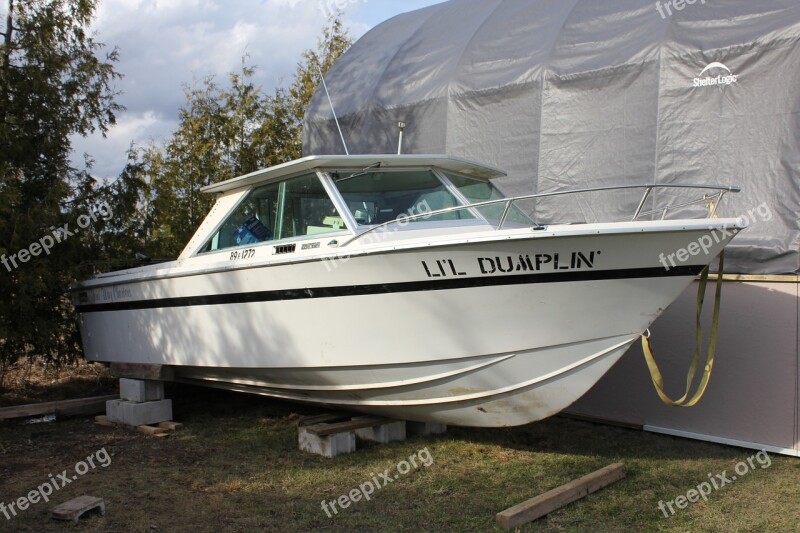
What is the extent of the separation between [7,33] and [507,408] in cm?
631

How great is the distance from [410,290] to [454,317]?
0.36 m

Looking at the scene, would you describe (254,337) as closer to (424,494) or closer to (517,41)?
(424,494)

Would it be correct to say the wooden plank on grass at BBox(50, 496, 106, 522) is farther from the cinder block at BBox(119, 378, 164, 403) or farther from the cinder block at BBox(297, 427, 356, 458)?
the cinder block at BBox(119, 378, 164, 403)

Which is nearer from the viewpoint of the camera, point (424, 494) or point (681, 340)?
point (424, 494)

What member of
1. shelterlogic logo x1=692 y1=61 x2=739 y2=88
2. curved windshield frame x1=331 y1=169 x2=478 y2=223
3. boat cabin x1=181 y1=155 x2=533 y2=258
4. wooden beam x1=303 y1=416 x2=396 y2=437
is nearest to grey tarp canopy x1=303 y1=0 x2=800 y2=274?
shelterlogic logo x1=692 y1=61 x2=739 y2=88

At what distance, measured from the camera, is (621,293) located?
464 cm

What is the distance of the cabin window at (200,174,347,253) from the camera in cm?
559

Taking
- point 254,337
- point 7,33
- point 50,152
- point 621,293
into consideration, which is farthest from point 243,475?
point 7,33

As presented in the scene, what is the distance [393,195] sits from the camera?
5.64 m

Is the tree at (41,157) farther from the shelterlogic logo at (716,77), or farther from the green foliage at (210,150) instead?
the shelterlogic logo at (716,77)

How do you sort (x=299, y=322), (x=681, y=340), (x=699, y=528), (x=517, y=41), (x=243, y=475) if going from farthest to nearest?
(x=517, y=41) < (x=681, y=340) < (x=299, y=322) < (x=243, y=475) < (x=699, y=528)

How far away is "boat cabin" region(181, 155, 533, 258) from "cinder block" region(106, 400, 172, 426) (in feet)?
6.04

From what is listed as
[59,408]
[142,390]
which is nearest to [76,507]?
[142,390]

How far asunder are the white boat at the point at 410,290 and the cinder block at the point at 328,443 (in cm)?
30
